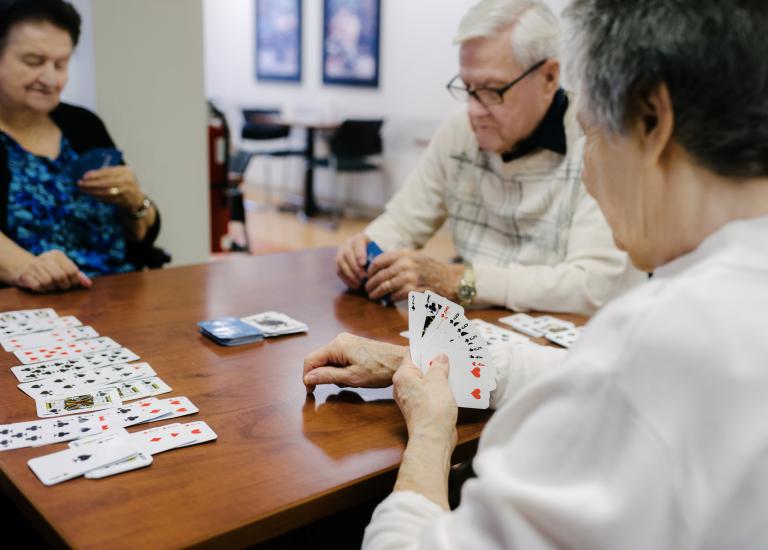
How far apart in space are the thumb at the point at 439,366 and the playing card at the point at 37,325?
2.81ft

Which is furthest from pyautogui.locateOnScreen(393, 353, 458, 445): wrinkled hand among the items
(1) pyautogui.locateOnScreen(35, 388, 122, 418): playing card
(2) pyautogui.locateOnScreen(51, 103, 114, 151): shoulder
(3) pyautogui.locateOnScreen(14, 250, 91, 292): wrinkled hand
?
(2) pyautogui.locateOnScreen(51, 103, 114, 151): shoulder

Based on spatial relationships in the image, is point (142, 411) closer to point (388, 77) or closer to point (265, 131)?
point (388, 77)

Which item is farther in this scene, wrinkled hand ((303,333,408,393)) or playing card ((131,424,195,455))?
wrinkled hand ((303,333,408,393))

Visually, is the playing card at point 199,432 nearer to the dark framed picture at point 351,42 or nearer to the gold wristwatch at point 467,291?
the gold wristwatch at point 467,291

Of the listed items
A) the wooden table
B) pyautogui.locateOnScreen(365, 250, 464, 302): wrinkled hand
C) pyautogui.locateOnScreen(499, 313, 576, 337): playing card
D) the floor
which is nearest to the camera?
the wooden table

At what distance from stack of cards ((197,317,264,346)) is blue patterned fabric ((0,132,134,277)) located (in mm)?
877

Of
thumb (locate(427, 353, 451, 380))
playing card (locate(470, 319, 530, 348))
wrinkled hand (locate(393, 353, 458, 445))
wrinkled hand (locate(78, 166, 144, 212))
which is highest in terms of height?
wrinkled hand (locate(78, 166, 144, 212))

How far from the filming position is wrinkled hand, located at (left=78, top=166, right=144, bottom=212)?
2164 millimetres

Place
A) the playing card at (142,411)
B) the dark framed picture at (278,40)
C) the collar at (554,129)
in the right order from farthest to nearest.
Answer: the dark framed picture at (278,40), the collar at (554,129), the playing card at (142,411)

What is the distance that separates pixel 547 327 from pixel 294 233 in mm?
5493

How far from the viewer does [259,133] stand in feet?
26.3

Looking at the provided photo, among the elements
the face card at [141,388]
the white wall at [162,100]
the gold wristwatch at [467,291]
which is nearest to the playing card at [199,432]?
the face card at [141,388]

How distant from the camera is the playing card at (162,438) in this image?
105 cm

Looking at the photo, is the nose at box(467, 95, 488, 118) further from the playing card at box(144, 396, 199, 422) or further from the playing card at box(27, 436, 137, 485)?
the playing card at box(27, 436, 137, 485)
